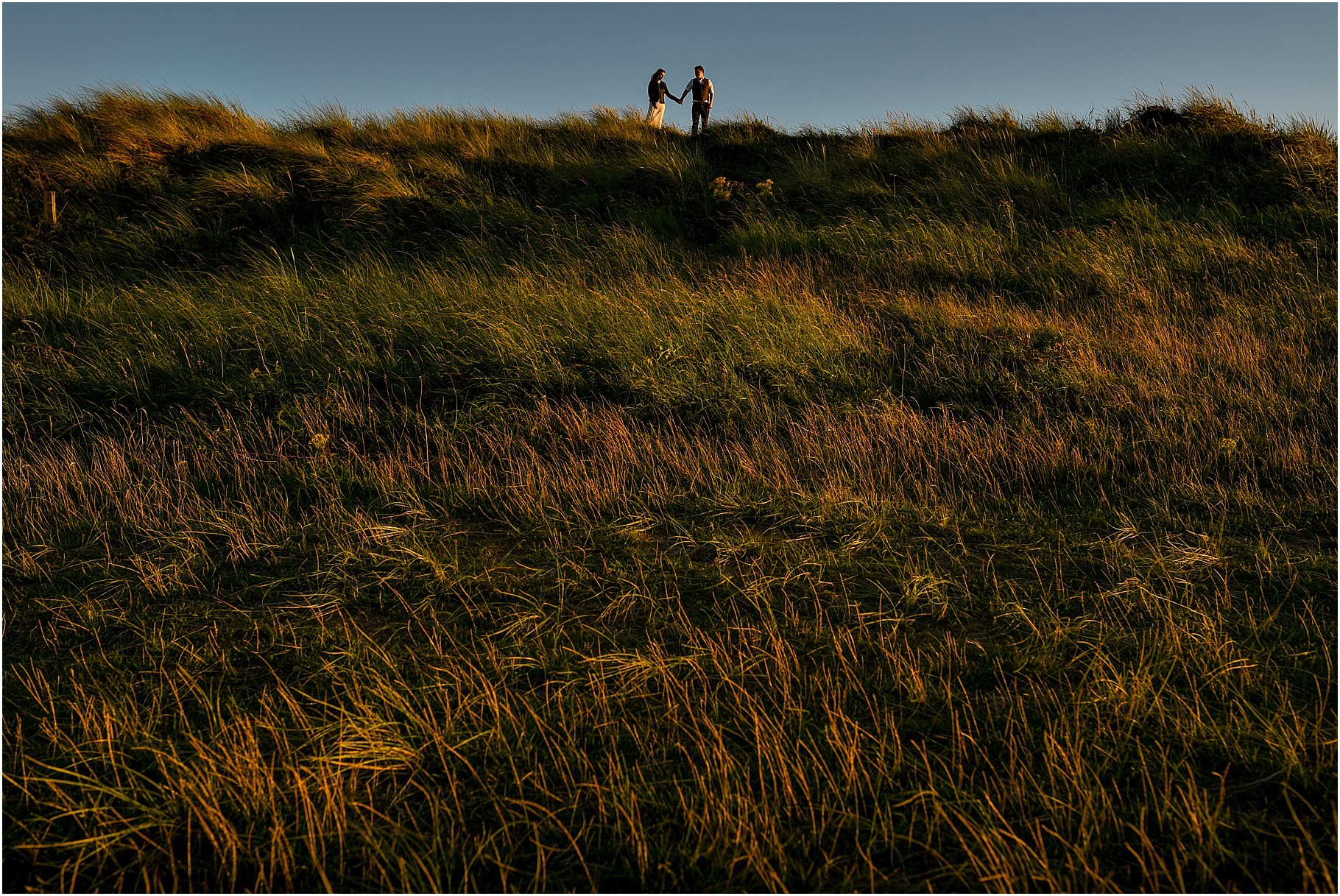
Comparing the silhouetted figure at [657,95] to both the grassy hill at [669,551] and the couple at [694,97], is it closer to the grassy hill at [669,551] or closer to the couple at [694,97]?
the couple at [694,97]

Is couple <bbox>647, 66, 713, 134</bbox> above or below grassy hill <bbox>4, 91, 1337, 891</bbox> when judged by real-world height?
above

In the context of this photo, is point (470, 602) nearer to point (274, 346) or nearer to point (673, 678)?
point (673, 678)

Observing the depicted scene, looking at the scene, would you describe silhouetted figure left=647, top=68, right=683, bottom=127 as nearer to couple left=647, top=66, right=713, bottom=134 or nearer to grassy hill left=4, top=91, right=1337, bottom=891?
couple left=647, top=66, right=713, bottom=134

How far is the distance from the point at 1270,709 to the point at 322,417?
19.7 ft

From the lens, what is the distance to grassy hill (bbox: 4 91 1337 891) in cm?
228

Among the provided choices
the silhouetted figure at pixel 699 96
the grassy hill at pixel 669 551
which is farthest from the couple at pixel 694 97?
the grassy hill at pixel 669 551

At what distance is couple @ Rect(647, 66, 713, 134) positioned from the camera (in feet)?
48.3

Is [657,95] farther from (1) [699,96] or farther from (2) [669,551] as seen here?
(2) [669,551]

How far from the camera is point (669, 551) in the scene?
4.25 meters

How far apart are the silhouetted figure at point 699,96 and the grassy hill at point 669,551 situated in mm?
4736

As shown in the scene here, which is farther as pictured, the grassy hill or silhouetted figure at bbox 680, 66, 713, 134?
silhouetted figure at bbox 680, 66, 713, 134

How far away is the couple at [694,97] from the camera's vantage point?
14719 mm

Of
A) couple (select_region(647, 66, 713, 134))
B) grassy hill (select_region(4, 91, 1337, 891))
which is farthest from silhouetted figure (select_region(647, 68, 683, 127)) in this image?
grassy hill (select_region(4, 91, 1337, 891))

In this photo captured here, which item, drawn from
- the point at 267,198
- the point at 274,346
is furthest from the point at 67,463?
the point at 267,198
